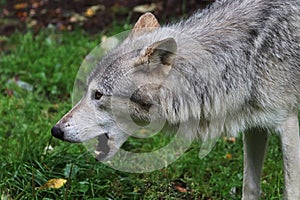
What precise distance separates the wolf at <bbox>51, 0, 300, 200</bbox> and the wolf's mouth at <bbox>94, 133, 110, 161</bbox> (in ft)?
0.08

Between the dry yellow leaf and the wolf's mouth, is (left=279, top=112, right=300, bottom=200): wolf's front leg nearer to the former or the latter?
the wolf's mouth

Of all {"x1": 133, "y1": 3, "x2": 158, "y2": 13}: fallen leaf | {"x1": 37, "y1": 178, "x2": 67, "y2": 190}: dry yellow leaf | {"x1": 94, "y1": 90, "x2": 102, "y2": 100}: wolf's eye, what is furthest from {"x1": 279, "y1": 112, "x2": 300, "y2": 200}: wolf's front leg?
{"x1": 133, "y1": 3, "x2": 158, "y2": 13}: fallen leaf

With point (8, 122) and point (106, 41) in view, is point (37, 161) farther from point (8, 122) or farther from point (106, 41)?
point (106, 41)

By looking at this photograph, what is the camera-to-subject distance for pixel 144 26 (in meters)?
4.73

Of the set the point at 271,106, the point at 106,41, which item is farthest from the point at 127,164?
the point at 106,41

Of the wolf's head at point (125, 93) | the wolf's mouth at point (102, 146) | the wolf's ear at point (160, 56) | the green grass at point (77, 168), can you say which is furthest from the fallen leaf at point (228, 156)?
the wolf's ear at point (160, 56)

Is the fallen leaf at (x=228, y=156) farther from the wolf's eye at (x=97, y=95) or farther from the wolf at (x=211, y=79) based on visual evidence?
the wolf's eye at (x=97, y=95)

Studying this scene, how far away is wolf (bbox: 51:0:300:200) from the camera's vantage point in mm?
4289

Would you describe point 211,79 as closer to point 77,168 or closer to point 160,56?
point 160,56

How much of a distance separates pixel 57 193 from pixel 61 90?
2413 millimetres

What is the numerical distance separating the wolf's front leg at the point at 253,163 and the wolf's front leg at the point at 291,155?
0.41 meters

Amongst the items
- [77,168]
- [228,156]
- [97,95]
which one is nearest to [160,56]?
[97,95]

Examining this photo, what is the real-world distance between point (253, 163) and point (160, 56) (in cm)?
146

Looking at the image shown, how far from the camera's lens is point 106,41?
772cm
